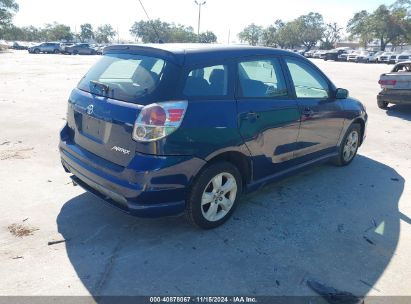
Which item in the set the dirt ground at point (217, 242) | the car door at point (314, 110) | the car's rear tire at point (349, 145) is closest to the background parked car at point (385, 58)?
the car's rear tire at point (349, 145)

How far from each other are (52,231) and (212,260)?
1613mm

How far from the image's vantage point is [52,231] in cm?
356

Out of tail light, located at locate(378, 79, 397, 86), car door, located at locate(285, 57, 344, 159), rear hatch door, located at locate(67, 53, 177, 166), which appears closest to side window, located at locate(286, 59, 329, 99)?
car door, located at locate(285, 57, 344, 159)

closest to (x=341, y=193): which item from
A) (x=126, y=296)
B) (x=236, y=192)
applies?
(x=236, y=192)

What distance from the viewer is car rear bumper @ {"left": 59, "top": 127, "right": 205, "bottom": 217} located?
3074mm

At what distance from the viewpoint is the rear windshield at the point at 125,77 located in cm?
321

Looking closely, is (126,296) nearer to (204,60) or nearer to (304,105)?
(204,60)

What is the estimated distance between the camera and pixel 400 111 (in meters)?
10.6

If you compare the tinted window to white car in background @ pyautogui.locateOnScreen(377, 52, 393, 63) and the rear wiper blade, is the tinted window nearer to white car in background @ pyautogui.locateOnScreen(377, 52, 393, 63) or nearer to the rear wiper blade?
the rear wiper blade

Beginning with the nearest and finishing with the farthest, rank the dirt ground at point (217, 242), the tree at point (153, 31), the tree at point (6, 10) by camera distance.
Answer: the dirt ground at point (217, 242)
the tree at point (153, 31)
the tree at point (6, 10)

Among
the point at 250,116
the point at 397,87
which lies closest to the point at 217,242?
the point at 250,116

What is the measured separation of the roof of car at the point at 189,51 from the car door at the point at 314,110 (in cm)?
71

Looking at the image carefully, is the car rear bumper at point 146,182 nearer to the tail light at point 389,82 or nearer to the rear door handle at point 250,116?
the rear door handle at point 250,116

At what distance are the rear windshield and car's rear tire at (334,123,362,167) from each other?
10.8 feet
